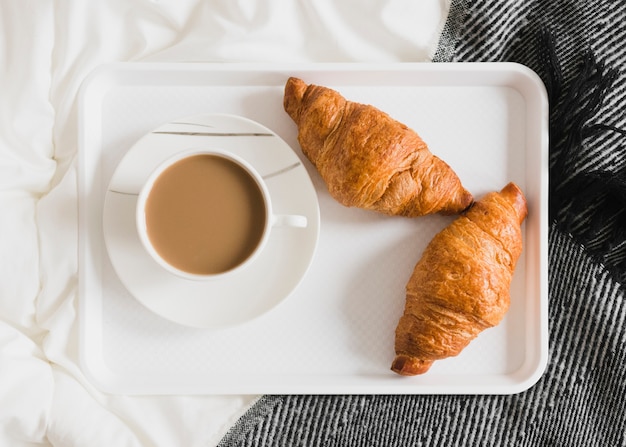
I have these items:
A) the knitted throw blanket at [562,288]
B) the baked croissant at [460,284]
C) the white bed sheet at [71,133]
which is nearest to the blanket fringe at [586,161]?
the knitted throw blanket at [562,288]

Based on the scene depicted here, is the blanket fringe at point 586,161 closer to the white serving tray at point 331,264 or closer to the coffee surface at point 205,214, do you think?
the white serving tray at point 331,264

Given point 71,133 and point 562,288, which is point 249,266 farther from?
point 562,288

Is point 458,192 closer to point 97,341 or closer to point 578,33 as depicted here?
point 578,33

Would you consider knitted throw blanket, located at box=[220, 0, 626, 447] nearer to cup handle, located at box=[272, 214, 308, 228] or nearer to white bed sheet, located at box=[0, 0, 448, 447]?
white bed sheet, located at box=[0, 0, 448, 447]

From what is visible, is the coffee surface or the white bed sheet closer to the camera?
the coffee surface

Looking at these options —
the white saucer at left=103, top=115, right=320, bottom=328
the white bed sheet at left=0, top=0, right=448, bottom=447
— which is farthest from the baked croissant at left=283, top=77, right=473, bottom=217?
the white bed sheet at left=0, top=0, right=448, bottom=447

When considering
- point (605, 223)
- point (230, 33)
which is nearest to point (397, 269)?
point (605, 223)

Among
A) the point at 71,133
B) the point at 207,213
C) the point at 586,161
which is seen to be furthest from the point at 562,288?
the point at 71,133
